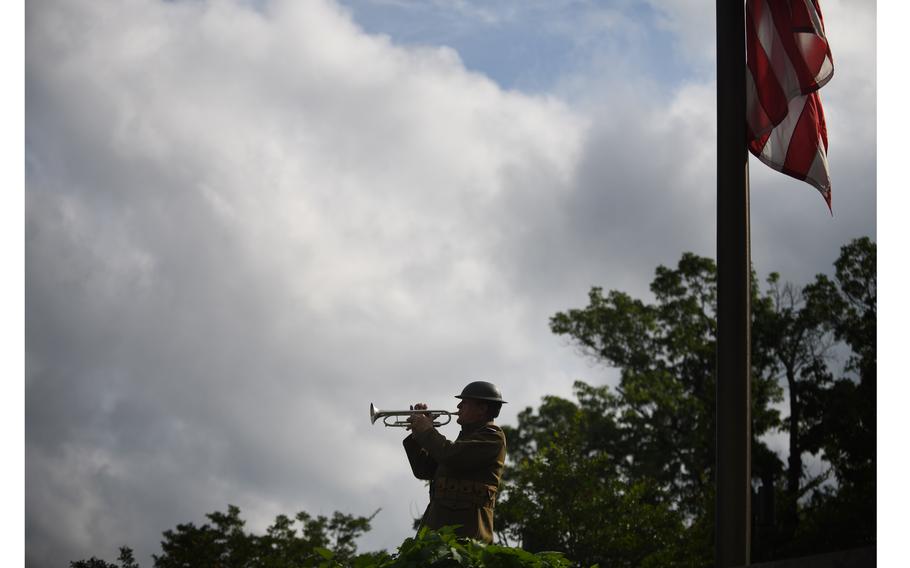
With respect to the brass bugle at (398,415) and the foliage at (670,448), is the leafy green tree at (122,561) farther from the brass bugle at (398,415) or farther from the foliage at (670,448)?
the brass bugle at (398,415)

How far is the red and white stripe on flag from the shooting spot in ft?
21.7

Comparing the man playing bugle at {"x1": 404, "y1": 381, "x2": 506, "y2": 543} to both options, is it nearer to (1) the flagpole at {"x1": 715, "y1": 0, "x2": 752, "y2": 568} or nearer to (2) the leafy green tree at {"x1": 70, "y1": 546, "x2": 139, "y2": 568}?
(1) the flagpole at {"x1": 715, "y1": 0, "x2": 752, "y2": 568}

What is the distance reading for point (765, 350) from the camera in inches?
882

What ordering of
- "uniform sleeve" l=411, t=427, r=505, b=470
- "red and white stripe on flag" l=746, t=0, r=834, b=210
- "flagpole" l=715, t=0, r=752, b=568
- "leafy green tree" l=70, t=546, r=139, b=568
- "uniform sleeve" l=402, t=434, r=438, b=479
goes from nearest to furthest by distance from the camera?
1. "flagpole" l=715, t=0, r=752, b=568
2. "uniform sleeve" l=411, t=427, r=505, b=470
3. "uniform sleeve" l=402, t=434, r=438, b=479
4. "red and white stripe on flag" l=746, t=0, r=834, b=210
5. "leafy green tree" l=70, t=546, r=139, b=568

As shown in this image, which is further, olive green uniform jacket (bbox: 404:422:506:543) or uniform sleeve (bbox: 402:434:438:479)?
uniform sleeve (bbox: 402:434:438:479)

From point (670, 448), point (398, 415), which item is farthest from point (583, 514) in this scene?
point (398, 415)

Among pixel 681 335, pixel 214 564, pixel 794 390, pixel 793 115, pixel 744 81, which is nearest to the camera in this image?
pixel 744 81

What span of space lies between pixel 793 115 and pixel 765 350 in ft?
53.8

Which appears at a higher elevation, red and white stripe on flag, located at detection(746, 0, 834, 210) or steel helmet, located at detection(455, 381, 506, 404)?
red and white stripe on flag, located at detection(746, 0, 834, 210)

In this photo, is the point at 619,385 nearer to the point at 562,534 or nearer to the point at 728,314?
the point at 562,534

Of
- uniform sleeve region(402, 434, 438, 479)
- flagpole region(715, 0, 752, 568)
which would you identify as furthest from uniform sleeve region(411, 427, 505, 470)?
flagpole region(715, 0, 752, 568)

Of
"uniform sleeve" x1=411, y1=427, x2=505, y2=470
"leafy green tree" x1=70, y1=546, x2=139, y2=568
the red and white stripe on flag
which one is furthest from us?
"leafy green tree" x1=70, y1=546, x2=139, y2=568

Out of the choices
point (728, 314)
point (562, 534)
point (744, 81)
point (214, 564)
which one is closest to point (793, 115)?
point (744, 81)

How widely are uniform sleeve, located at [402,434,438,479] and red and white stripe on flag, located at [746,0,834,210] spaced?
2.75 m
